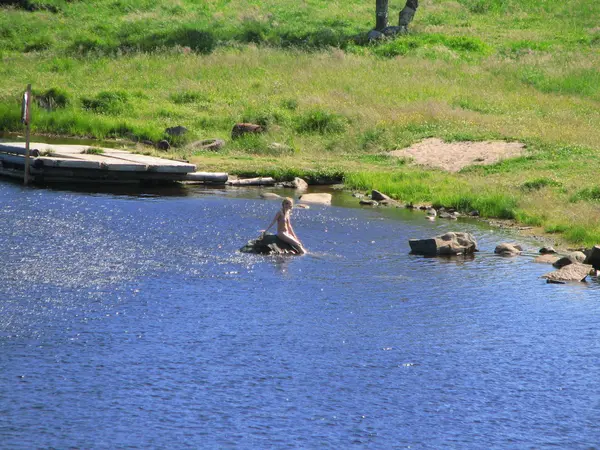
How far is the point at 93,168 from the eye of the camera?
3628 centimetres

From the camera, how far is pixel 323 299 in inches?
923

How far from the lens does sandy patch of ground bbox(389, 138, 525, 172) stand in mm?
40438

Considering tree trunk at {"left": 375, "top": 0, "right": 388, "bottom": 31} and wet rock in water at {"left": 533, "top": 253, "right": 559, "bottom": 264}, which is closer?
wet rock in water at {"left": 533, "top": 253, "right": 559, "bottom": 264}

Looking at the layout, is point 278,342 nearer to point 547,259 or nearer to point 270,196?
point 547,259

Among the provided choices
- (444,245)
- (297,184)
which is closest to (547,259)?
(444,245)

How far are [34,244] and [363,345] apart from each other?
35.9ft

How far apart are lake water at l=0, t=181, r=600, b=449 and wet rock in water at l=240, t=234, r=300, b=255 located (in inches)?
19.7

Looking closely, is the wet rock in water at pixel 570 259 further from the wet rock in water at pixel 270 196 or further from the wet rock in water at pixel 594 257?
the wet rock in water at pixel 270 196

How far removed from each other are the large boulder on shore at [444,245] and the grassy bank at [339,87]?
164 inches

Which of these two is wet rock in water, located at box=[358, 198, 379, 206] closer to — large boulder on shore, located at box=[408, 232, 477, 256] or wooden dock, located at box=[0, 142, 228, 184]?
wooden dock, located at box=[0, 142, 228, 184]

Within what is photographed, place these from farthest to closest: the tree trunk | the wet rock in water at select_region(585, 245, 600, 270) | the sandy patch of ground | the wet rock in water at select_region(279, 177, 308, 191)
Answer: the tree trunk, the sandy patch of ground, the wet rock in water at select_region(279, 177, 308, 191), the wet rock in water at select_region(585, 245, 600, 270)

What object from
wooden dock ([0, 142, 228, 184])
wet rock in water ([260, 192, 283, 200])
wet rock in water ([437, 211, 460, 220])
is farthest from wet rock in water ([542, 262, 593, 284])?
wooden dock ([0, 142, 228, 184])

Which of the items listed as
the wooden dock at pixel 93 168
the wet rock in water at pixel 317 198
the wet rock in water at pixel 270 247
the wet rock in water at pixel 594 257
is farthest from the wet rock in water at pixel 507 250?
the wooden dock at pixel 93 168

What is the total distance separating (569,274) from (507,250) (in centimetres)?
290
